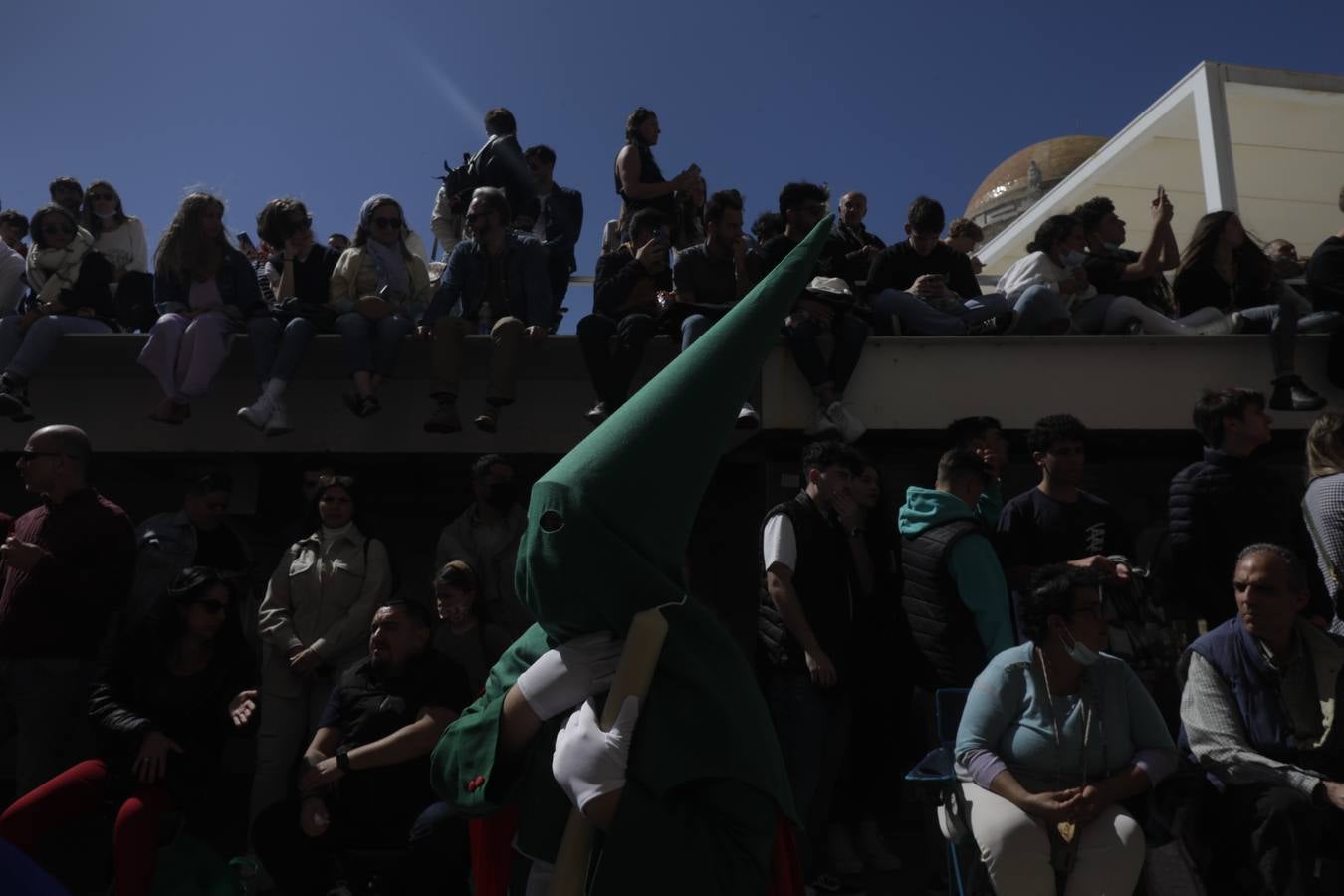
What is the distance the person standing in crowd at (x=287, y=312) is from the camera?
5941mm

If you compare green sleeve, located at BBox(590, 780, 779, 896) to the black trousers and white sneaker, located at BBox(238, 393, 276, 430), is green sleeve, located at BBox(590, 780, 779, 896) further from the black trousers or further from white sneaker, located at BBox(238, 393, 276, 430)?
white sneaker, located at BBox(238, 393, 276, 430)

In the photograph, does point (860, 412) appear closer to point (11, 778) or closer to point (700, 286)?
point (700, 286)

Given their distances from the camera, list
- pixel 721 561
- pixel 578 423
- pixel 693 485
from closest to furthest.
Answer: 1. pixel 693 485
2. pixel 578 423
3. pixel 721 561

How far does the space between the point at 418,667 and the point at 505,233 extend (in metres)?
2.88

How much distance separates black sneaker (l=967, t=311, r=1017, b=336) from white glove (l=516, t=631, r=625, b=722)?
4.72m

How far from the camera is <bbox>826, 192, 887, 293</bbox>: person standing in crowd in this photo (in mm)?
6879

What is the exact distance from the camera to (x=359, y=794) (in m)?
4.14

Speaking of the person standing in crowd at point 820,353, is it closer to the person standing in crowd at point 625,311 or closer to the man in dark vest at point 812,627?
the person standing in crowd at point 625,311

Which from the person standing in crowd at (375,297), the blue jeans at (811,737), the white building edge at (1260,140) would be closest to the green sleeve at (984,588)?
the blue jeans at (811,737)

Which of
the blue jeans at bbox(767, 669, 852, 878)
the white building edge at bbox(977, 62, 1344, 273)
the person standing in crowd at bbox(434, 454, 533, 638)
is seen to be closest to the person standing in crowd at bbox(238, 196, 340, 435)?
the person standing in crowd at bbox(434, 454, 533, 638)

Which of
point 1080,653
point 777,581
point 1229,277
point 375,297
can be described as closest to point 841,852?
point 777,581

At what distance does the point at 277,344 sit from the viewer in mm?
6207

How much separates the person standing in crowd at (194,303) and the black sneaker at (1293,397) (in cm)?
555

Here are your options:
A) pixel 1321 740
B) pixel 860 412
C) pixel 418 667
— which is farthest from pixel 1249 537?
pixel 418 667
